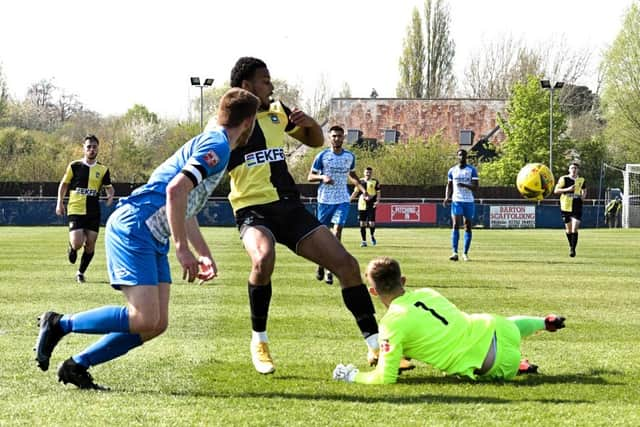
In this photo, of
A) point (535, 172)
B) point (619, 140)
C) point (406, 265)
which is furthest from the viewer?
point (619, 140)

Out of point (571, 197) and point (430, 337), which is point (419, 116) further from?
point (430, 337)

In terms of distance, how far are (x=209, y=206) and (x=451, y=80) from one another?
46.5 meters

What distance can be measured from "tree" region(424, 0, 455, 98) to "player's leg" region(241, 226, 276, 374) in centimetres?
8060

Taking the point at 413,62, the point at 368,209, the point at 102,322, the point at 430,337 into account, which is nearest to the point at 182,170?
the point at 102,322

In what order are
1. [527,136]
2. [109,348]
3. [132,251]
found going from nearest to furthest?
[132,251] < [109,348] < [527,136]

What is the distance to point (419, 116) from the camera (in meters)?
69.9

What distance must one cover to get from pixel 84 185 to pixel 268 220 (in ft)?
29.9

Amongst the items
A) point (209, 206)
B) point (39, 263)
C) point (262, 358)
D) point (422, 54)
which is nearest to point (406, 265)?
point (39, 263)

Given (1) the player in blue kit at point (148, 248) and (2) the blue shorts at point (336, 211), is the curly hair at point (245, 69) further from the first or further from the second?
(2) the blue shorts at point (336, 211)

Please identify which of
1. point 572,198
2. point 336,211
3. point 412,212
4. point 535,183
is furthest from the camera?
point 412,212

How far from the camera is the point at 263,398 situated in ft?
20.0

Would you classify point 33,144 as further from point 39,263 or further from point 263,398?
point 263,398

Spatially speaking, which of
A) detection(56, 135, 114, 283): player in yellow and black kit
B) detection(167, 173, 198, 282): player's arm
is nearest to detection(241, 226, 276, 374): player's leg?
detection(167, 173, 198, 282): player's arm

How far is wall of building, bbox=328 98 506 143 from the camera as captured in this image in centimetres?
6962
